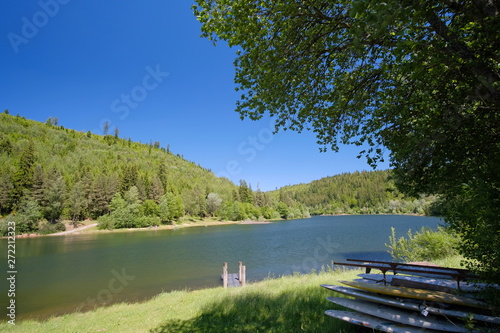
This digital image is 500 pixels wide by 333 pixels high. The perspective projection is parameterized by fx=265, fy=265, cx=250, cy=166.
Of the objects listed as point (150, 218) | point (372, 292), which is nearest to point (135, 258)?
point (372, 292)

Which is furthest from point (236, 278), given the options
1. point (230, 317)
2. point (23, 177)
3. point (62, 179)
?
point (23, 177)

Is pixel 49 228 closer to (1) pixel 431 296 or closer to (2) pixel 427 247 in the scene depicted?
(2) pixel 427 247

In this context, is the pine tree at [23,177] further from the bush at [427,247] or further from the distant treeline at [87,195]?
the bush at [427,247]

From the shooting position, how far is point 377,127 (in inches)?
282

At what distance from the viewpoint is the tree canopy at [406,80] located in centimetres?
407

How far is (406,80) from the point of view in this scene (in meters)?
6.59

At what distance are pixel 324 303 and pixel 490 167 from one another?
20.5ft

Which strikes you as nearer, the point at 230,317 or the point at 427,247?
the point at 230,317

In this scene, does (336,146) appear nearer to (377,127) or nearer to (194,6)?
(377,127)

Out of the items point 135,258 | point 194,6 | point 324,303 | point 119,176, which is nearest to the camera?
point 194,6

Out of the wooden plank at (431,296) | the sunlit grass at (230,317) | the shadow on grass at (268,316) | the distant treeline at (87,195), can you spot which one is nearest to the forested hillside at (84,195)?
the distant treeline at (87,195)

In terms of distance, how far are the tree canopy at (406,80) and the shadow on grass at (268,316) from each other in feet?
12.5

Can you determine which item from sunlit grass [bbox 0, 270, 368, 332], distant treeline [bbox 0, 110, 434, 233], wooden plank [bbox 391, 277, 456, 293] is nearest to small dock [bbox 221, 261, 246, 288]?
sunlit grass [bbox 0, 270, 368, 332]

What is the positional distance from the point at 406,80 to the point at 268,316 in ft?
25.1
